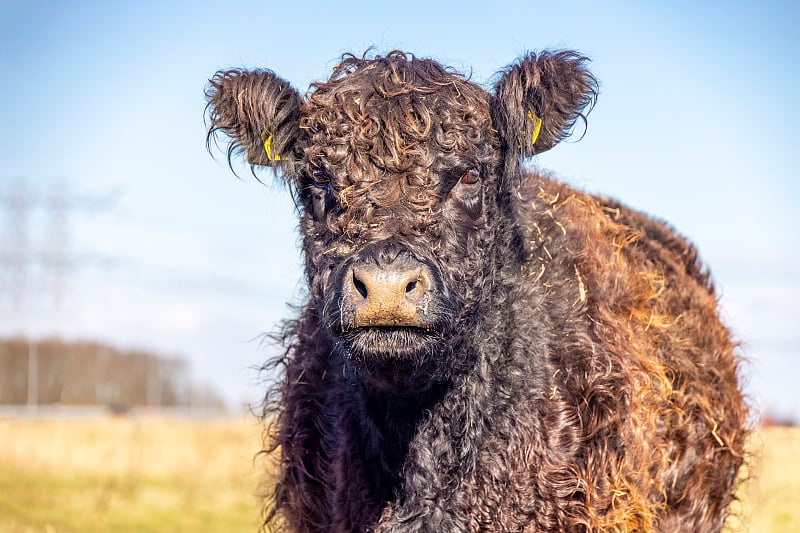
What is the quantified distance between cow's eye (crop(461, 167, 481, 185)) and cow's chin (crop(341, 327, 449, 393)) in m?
0.91

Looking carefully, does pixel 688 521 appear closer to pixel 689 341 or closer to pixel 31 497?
pixel 689 341

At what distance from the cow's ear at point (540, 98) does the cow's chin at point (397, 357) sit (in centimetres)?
131

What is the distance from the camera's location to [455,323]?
4344 millimetres

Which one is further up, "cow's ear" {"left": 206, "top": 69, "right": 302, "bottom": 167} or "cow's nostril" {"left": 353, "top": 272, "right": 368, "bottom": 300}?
"cow's ear" {"left": 206, "top": 69, "right": 302, "bottom": 167}

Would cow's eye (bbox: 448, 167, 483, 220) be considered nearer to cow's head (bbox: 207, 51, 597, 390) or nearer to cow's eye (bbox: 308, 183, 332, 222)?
cow's head (bbox: 207, 51, 597, 390)

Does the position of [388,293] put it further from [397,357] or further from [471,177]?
[471,177]

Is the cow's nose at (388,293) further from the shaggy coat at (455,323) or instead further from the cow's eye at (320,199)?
the cow's eye at (320,199)

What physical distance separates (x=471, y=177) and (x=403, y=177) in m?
0.44

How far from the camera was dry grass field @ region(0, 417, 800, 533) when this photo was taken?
11.4 metres

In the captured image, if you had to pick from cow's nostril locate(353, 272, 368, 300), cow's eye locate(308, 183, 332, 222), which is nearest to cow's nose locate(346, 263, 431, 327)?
cow's nostril locate(353, 272, 368, 300)

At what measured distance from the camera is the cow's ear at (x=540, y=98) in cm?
488

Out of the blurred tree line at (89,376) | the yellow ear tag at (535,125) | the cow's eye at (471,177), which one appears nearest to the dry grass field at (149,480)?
the cow's eye at (471,177)

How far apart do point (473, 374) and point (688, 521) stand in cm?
213

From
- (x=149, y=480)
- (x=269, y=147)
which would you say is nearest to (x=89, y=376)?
(x=149, y=480)
